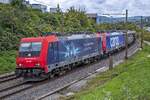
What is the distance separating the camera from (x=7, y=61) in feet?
117

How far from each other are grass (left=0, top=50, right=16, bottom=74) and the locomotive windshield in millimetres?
5187

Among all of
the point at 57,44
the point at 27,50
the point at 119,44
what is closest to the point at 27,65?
the point at 27,50

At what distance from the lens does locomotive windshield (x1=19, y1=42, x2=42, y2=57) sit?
27.1 meters

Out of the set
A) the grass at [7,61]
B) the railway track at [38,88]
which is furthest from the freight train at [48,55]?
the grass at [7,61]

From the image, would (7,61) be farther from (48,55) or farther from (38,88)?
(38,88)

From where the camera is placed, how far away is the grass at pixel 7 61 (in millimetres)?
33219

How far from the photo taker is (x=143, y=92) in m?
16.4

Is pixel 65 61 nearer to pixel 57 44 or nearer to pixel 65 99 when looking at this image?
pixel 57 44

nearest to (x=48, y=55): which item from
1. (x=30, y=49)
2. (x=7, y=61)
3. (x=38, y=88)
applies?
(x=30, y=49)

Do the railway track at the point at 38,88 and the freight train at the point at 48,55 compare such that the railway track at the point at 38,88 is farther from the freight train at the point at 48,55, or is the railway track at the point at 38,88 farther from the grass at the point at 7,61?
the grass at the point at 7,61

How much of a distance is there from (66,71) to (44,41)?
5.95 meters

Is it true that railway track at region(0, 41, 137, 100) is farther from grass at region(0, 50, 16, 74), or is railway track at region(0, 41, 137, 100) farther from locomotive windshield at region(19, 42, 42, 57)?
grass at region(0, 50, 16, 74)

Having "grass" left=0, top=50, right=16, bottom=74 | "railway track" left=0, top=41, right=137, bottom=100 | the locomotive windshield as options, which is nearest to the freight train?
the locomotive windshield

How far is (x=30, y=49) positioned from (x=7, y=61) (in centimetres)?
885
